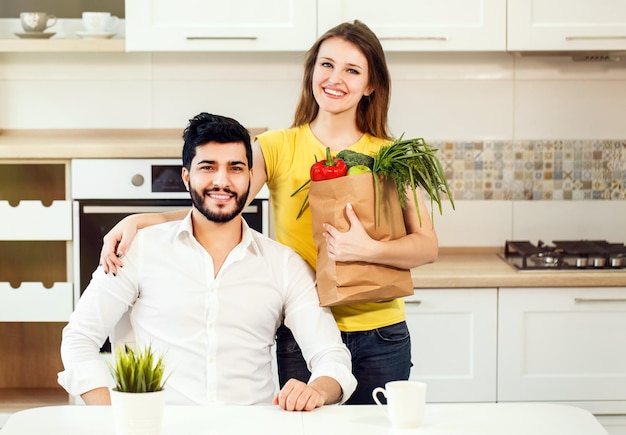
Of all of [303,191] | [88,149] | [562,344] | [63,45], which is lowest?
[562,344]

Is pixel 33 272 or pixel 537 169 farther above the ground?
pixel 537 169

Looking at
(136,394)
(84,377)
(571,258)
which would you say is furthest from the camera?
(571,258)

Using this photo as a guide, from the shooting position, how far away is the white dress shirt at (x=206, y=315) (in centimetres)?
208

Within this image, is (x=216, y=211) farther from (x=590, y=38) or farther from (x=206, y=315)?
(x=590, y=38)

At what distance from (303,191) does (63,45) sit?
1413mm

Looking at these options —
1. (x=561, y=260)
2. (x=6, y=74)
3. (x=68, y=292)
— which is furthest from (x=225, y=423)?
(x=6, y=74)

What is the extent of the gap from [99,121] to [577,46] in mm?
1745

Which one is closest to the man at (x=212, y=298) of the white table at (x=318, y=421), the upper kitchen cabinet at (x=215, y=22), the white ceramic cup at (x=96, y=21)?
the white table at (x=318, y=421)

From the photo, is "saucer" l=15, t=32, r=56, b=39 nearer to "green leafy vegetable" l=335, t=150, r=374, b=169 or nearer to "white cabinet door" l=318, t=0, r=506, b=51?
"white cabinet door" l=318, t=0, r=506, b=51

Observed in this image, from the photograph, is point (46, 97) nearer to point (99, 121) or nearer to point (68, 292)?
point (99, 121)

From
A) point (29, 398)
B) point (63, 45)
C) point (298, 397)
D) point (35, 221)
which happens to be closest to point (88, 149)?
point (35, 221)

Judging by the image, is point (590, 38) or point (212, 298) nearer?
point (212, 298)

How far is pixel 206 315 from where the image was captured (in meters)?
2.12

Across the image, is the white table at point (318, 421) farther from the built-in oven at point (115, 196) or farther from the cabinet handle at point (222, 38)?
the cabinet handle at point (222, 38)
